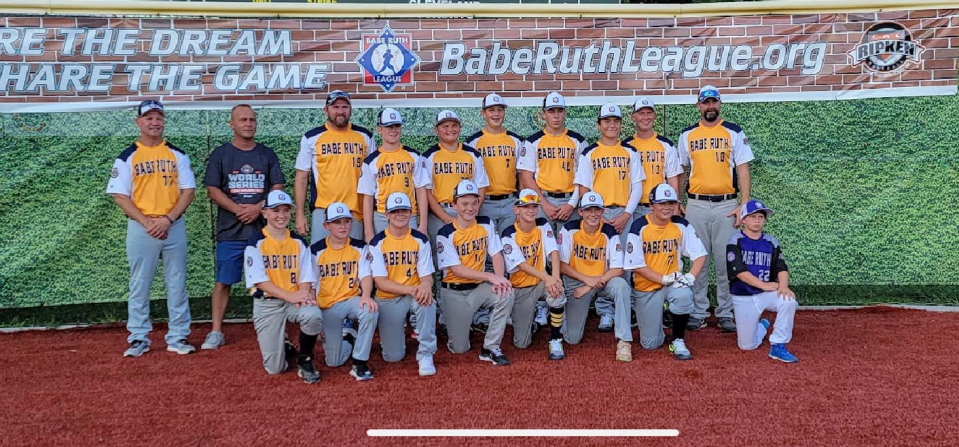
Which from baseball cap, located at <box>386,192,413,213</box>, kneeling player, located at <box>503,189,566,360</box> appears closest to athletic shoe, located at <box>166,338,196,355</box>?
baseball cap, located at <box>386,192,413,213</box>

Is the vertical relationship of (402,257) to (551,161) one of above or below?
below

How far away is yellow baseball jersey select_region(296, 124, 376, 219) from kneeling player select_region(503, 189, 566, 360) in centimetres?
128

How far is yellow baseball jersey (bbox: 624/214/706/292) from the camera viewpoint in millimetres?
5750

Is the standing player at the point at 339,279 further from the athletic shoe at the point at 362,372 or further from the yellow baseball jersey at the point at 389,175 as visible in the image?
the yellow baseball jersey at the point at 389,175

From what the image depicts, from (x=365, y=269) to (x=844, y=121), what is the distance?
15.7ft

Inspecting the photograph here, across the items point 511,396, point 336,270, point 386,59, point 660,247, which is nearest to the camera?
point 511,396

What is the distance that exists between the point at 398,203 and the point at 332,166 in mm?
935

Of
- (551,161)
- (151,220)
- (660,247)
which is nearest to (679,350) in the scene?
(660,247)

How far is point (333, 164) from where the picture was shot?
19.5ft

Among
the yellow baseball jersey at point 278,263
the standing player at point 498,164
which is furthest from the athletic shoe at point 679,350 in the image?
the yellow baseball jersey at point 278,263

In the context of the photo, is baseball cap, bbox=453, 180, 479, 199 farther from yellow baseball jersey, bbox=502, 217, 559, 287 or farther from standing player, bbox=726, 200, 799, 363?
standing player, bbox=726, 200, 799, 363

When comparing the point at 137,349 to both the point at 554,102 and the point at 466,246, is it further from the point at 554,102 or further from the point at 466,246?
the point at 554,102

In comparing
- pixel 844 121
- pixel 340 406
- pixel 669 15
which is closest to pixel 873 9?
pixel 844 121

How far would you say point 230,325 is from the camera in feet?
21.9
